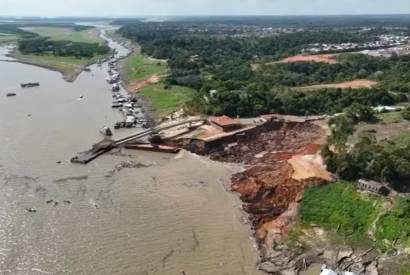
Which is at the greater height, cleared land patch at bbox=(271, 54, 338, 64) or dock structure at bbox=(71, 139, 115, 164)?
cleared land patch at bbox=(271, 54, 338, 64)

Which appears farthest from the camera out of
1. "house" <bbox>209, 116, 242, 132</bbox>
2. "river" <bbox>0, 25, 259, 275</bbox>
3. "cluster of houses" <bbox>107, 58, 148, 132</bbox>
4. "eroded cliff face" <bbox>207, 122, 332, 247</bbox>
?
"cluster of houses" <bbox>107, 58, 148, 132</bbox>

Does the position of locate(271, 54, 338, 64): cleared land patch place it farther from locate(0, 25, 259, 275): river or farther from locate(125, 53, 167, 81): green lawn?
locate(0, 25, 259, 275): river

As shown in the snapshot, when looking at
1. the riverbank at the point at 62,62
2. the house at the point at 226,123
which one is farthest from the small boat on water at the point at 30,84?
the house at the point at 226,123

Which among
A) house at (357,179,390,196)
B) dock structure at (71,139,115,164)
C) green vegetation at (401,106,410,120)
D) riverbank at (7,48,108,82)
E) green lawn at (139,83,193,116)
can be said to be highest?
green vegetation at (401,106,410,120)

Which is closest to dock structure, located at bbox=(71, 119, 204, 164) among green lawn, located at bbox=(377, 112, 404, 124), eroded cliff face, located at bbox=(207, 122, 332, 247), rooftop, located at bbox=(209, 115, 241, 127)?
rooftop, located at bbox=(209, 115, 241, 127)

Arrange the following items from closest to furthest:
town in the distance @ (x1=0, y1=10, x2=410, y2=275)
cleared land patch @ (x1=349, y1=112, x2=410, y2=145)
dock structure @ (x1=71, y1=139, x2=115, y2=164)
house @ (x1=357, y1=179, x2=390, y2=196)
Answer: town in the distance @ (x1=0, y1=10, x2=410, y2=275), house @ (x1=357, y1=179, x2=390, y2=196), dock structure @ (x1=71, y1=139, x2=115, y2=164), cleared land patch @ (x1=349, y1=112, x2=410, y2=145)

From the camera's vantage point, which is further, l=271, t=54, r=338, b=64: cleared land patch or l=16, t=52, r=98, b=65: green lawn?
l=16, t=52, r=98, b=65: green lawn
